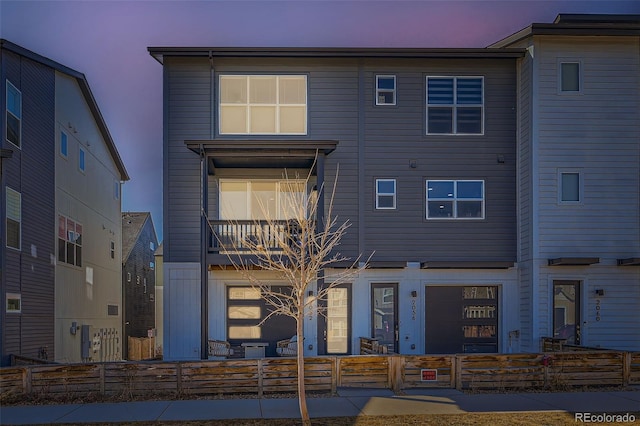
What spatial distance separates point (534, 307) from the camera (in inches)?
551

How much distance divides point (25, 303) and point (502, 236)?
13.2 metres

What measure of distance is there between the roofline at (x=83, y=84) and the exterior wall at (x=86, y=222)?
23 centimetres

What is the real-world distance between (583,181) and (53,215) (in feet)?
51.6

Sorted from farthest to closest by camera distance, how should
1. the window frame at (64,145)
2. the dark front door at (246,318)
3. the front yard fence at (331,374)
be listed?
the window frame at (64,145) → the dark front door at (246,318) → the front yard fence at (331,374)

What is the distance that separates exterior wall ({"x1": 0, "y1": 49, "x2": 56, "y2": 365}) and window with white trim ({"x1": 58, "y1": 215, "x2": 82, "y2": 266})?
0.83 metres

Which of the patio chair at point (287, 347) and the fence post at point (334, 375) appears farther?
the patio chair at point (287, 347)

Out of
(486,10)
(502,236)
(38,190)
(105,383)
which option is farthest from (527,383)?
(38,190)

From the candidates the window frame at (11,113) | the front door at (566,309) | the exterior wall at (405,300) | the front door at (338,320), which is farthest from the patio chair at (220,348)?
the front door at (566,309)

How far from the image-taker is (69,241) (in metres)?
18.8

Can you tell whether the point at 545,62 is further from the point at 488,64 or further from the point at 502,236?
the point at 502,236

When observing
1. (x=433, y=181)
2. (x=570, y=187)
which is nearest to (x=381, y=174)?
(x=433, y=181)

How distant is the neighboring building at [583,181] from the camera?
14.2m

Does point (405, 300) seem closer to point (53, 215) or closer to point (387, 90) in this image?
point (387, 90)

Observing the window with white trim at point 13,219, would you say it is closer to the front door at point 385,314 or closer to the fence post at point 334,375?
the fence post at point 334,375
